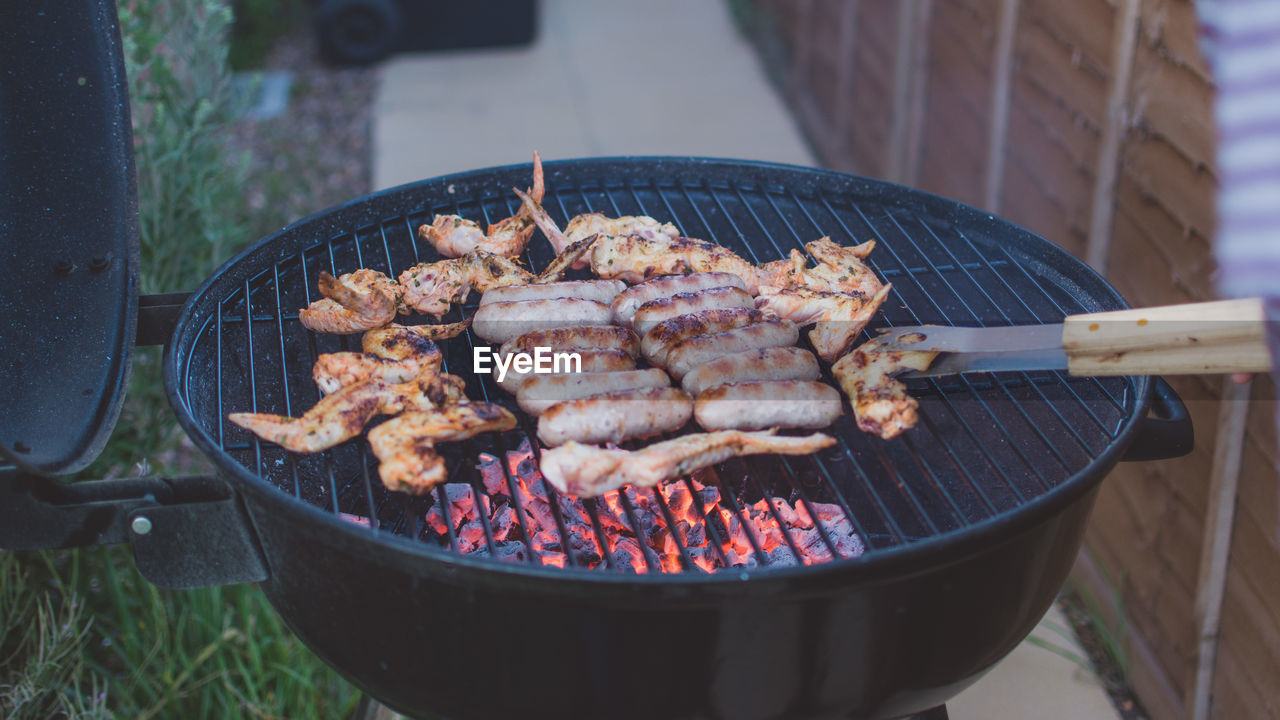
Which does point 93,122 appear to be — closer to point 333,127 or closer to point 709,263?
point 709,263

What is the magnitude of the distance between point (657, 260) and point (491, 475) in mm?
580

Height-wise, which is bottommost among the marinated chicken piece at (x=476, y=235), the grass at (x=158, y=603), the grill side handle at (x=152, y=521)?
the grass at (x=158, y=603)

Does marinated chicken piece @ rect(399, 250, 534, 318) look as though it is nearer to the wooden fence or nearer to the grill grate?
the grill grate

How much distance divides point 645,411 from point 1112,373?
0.72 m

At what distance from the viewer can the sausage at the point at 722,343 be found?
1815mm

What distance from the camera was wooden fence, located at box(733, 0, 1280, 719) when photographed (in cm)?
221

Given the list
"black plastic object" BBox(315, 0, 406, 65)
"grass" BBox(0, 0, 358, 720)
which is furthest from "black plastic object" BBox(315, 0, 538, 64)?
"grass" BBox(0, 0, 358, 720)

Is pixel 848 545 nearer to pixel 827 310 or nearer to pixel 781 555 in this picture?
pixel 781 555

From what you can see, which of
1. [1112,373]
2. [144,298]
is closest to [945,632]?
[1112,373]

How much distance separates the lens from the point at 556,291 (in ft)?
6.51

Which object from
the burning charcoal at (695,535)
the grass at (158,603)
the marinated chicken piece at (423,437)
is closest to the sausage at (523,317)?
the marinated chicken piece at (423,437)

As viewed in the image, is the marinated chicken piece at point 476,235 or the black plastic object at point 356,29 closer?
the marinated chicken piece at point 476,235

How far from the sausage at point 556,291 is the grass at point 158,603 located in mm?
1203

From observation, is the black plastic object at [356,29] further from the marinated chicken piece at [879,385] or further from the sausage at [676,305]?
the marinated chicken piece at [879,385]
